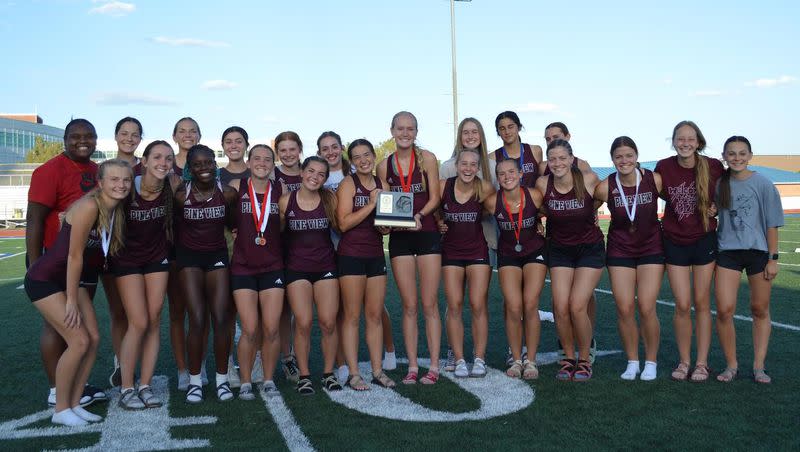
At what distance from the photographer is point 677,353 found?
636 cm

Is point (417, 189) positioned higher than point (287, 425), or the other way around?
point (417, 189)

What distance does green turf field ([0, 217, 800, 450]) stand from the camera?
13.5 ft

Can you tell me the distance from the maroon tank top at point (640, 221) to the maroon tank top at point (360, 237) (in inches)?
67.2

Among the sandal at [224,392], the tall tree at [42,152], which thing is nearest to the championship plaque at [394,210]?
the sandal at [224,392]

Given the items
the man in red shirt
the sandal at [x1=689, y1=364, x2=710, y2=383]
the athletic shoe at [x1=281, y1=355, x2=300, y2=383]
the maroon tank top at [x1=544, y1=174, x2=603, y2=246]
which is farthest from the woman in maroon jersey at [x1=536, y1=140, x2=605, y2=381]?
the man in red shirt

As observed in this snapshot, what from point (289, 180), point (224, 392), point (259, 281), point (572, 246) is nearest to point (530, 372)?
point (572, 246)

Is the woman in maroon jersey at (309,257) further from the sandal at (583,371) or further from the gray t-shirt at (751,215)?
the gray t-shirt at (751,215)

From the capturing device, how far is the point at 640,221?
17.7 ft

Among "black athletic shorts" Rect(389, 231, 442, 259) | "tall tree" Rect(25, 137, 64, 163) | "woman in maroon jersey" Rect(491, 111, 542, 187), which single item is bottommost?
"black athletic shorts" Rect(389, 231, 442, 259)

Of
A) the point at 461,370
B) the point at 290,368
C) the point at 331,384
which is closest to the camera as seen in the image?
the point at 331,384

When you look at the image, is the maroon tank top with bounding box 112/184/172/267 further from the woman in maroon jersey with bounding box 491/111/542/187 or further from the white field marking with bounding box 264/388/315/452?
the woman in maroon jersey with bounding box 491/111/542/187

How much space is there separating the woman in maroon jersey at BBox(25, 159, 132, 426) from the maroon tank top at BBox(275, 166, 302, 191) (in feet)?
4.42

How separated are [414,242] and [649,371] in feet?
6.41

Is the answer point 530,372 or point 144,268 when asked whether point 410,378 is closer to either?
point 530,372
